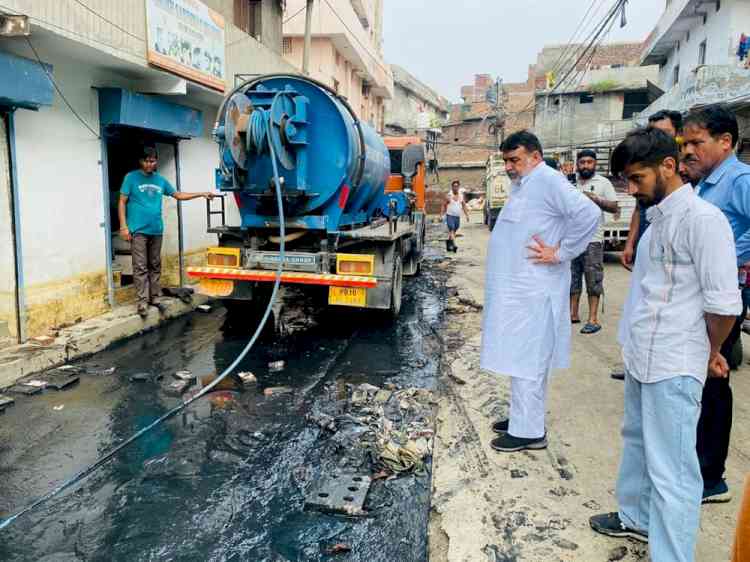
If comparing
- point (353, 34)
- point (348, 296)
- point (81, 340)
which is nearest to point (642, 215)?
point (348, 296)

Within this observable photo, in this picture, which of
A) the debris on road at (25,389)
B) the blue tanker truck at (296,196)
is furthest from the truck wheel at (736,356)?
the debris on road at (25,389)

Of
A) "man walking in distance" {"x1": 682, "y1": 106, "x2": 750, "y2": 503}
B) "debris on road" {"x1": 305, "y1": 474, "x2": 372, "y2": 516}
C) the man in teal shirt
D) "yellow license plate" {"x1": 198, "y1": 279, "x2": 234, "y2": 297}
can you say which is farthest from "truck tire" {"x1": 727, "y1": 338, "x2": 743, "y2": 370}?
the man in teal shirt

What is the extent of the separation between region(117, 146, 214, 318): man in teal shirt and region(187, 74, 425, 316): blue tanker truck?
3.44ft

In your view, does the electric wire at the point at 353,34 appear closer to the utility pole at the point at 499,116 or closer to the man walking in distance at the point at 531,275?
the utility pole at the point at 499,116

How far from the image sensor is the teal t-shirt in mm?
7066

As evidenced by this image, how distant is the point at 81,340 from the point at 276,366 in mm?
2167

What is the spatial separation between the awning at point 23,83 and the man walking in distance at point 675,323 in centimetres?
535

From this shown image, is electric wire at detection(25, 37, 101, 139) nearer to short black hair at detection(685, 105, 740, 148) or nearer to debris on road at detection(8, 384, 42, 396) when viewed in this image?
debris on road at detection(8, 384, 42, 396)

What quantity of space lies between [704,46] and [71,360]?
22459mm

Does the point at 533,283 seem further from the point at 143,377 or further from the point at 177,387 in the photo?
the point at 143,377

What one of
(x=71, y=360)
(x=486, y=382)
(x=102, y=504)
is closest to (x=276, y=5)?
(x=71, y=360)

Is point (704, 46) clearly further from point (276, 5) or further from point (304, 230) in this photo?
point (304, 230)

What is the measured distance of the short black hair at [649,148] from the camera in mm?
2262

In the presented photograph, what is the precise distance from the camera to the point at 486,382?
4.98m
